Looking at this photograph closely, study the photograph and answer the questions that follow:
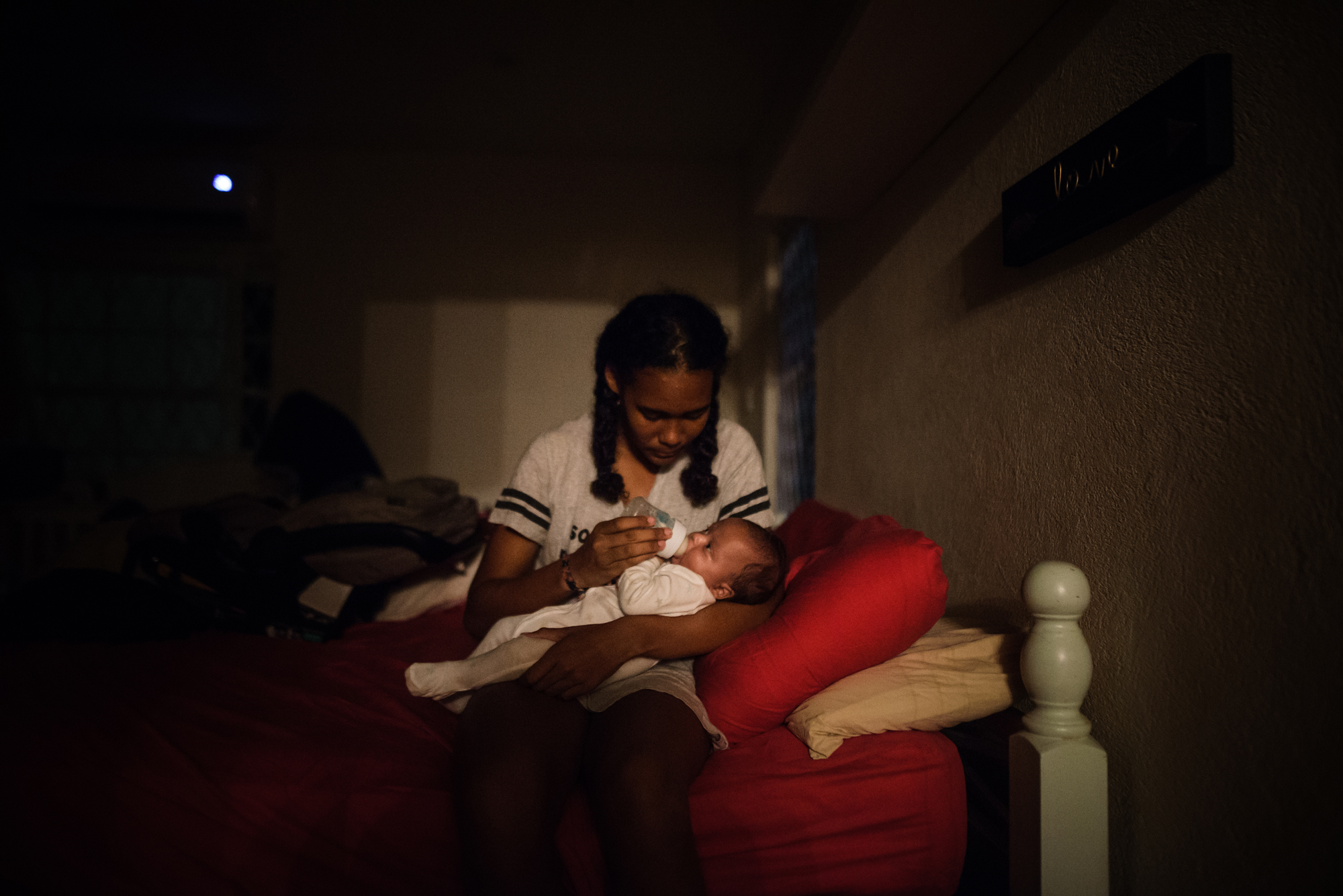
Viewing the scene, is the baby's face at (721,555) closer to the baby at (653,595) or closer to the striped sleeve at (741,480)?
the baby at (653,595)

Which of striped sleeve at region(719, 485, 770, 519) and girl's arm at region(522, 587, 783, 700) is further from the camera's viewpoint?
striped sleeve at region(719, 485, 770, 519)

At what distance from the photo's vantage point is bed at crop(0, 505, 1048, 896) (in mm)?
1016

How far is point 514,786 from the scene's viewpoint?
94cm

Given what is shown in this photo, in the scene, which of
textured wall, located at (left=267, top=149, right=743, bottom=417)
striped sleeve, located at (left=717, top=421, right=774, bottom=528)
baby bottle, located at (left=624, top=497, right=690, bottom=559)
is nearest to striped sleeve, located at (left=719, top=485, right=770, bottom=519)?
striped sleeve, located at (left=717, top=421, right=774, bottom=528)

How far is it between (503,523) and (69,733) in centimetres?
78

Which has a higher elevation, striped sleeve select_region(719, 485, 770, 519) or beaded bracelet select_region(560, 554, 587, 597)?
striped sleeve select_region(719, 485, 770, 519)

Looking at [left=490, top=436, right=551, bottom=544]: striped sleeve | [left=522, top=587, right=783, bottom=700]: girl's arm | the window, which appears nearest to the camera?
[left=522, top=587, right=783, bottom=700]: girl's arm

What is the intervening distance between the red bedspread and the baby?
130 millimetres

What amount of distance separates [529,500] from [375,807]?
0.63 meters

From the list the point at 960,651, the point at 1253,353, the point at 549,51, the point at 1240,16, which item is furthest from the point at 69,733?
the point at 549,51

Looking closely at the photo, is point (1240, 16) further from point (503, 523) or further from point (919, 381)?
point (503, 523)

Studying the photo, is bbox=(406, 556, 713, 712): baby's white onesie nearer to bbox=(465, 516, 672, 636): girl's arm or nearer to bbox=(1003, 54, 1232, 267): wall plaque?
bbox=(465, 516, 672, 636): girl's arm

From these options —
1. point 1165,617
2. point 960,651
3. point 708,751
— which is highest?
point 1165,617

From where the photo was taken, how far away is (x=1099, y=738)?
1.07m
